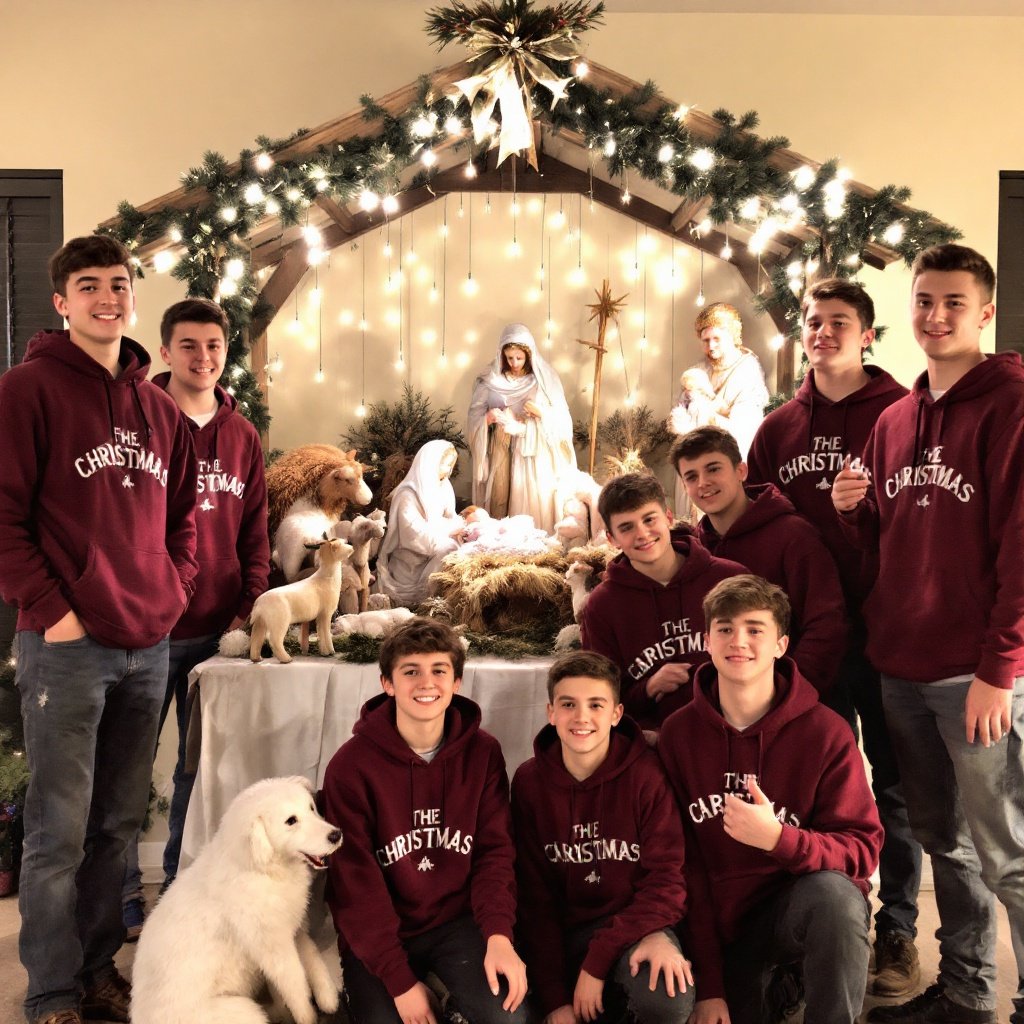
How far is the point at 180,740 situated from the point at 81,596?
960 mm

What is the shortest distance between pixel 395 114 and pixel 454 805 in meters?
2.43

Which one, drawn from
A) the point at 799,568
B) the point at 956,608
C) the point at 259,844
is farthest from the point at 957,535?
the point at 259,844

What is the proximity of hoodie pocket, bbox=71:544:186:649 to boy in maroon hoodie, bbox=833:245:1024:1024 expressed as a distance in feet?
5.69

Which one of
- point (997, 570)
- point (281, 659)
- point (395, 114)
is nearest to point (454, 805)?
point (281, 659)

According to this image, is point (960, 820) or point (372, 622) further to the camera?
point (372, 622)

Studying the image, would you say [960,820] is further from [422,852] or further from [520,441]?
[520,441]

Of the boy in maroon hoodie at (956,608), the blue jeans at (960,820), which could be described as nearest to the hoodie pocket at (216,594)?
the boy in maroon hoodie at (956,608)

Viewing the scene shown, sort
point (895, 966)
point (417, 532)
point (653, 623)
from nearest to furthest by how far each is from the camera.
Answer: point (653, 623) < point (895, 966) < point (417, 532)

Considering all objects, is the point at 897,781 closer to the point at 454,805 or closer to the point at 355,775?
the point at 454,805

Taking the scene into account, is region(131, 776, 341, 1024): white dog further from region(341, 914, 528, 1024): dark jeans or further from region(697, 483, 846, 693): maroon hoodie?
region(697, 483, 846, 693): maroon hoodie

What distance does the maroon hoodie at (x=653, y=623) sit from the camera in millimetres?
2662

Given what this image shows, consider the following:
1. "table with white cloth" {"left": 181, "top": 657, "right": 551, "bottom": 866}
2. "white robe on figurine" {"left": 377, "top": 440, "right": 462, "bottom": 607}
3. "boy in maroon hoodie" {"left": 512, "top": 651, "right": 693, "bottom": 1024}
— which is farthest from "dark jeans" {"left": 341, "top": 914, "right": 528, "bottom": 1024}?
"white robe on figurine" {"left": 377, "top": 440, "right": 462, "bottom": 607}

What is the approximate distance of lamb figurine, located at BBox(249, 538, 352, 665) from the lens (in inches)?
118

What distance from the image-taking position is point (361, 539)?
136 inches
